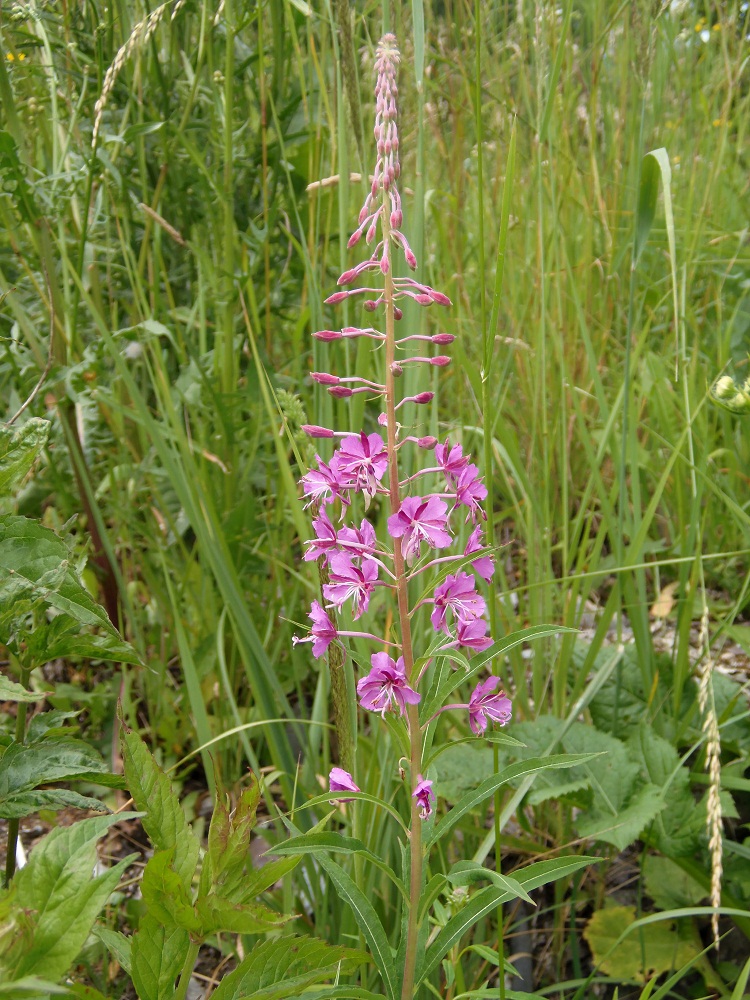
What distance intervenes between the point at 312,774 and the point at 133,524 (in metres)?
0.73

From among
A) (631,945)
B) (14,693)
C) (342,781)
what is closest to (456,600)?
(342,781)

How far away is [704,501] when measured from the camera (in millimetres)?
2270

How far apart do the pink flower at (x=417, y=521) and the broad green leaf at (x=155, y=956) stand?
1.56 ft

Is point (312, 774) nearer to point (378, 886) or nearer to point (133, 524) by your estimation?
point (378, 886)

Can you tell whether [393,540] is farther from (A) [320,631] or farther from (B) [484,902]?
(B) [484,902]

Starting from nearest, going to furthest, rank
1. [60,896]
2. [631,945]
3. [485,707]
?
[60,896] → [485,707] → [631,945]

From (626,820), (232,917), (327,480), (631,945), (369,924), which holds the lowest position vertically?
(631,945)

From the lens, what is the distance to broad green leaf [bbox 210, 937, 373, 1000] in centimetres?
95

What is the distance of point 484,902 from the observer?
3.45 ft

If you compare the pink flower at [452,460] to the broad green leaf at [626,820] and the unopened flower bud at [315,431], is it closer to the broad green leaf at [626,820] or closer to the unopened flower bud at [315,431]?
the unopened flower bud at [315,431]

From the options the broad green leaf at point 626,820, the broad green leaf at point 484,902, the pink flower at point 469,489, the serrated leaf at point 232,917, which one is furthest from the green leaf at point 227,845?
the broad green leaf at point 626,820

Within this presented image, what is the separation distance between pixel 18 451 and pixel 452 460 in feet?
1.89

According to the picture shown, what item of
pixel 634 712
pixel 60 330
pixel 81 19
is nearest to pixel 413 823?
pixel 634 712

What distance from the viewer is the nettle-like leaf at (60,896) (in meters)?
0.82
